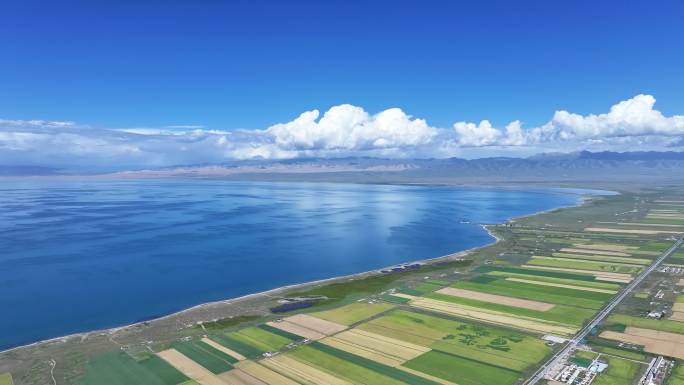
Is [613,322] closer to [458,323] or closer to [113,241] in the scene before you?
[458,323]

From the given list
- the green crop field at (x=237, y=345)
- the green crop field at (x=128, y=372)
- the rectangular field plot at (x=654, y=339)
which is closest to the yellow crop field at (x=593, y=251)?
the rectangular field plot at (x=654, y=339)

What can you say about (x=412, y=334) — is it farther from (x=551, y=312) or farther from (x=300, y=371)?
(x=551, y=312)

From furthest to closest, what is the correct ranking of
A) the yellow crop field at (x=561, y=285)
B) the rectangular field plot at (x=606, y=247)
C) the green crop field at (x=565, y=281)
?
the rectangular field plot at (x=606, y=247) → the green crop field at (x=565, y=281) → the yellow crop field at (x=561, y=285)

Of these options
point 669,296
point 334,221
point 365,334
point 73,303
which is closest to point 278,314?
point 365,334

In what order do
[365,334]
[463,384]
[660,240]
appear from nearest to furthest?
[463,384] → [365,334] → [660,240]

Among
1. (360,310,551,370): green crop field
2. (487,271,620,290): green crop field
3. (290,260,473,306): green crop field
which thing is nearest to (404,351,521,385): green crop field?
(360,310,551,370): green crop field

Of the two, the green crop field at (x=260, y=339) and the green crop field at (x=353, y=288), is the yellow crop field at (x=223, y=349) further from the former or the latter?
the green crop field at (x=353, y=288)
